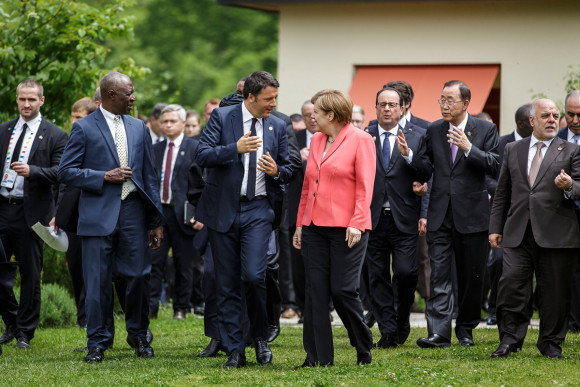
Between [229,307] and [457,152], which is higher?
[457,152]

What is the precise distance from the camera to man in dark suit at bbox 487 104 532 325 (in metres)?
12.1

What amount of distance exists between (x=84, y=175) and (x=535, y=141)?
167 inches

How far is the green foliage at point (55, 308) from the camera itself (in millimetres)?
11930

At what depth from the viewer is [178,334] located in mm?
11242

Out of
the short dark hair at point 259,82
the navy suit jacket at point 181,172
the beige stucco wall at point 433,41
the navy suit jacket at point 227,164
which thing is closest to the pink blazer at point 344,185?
the navy suit jacket at point 227,164

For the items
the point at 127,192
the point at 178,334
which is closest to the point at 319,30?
the point at 178,334

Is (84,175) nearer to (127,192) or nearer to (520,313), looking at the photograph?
(127,192)

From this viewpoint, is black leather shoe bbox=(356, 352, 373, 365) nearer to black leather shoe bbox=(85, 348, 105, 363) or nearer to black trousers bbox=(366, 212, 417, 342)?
black trousers bbox=(366, 212, 417, 342)

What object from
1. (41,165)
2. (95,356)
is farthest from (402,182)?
(41,165)

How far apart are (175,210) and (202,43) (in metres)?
33.1

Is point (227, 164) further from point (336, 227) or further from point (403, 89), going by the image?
point (403, 89)

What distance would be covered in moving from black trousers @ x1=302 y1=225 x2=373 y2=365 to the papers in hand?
10.7 feet

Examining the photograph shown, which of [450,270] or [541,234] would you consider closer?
[541,234]

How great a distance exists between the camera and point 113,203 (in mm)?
9031
